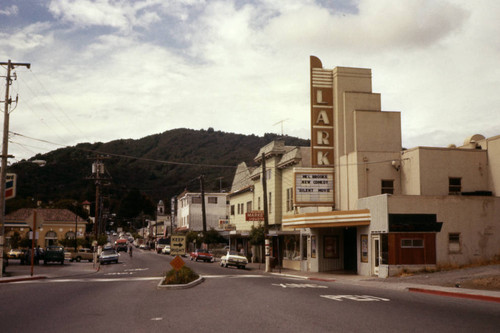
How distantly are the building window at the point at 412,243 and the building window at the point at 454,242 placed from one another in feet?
5.71

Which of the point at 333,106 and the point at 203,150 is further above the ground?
the point at 203,150

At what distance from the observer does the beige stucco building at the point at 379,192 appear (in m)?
29.4

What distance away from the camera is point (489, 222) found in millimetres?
30219

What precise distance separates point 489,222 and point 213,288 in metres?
17.8

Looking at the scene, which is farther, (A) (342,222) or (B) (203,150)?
(B) (203,150)

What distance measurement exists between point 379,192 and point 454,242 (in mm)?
6299

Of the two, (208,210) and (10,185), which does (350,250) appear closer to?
(10,185)

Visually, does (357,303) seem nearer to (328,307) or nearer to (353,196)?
(328,307)

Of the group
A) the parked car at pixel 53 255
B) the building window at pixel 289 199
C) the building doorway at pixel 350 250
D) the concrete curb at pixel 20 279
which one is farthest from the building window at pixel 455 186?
the parked car at pixel 53 255

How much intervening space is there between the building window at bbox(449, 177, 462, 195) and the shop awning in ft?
20.0

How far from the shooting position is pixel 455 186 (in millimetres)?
33156

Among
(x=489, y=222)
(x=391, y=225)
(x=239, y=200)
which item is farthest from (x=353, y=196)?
(x=239, y=200)

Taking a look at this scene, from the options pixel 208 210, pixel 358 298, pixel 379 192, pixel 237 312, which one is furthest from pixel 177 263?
pixel 208 210

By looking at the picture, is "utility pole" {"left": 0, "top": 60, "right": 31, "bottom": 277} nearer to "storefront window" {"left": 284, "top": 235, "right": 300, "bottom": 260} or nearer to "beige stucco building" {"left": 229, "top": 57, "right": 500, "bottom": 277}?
"beige stucco building" {"left": 229, "top": 57, "right": 500, "bottom": 277}
